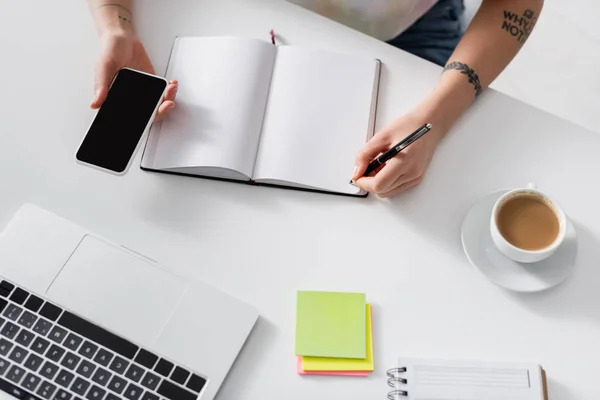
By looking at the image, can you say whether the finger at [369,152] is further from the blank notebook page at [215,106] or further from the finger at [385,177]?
the blank notebook page at [215,106]

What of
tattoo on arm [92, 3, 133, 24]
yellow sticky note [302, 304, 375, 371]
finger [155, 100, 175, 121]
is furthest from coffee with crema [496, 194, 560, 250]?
tattoo on arm [92, 3, 133, 24]

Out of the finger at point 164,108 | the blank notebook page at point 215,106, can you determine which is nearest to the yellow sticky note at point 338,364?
the blank notebook page at point 215,106

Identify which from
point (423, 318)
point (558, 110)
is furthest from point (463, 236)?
point (558, 110)

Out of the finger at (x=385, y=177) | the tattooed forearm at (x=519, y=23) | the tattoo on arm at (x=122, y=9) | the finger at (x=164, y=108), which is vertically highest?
the tattooed forearm at (x=519, y=23)

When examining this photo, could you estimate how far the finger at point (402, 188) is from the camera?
75 cm

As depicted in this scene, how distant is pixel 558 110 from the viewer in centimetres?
144

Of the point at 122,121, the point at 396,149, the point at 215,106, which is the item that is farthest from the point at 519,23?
the point at 122,121

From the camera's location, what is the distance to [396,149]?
2.36 ft

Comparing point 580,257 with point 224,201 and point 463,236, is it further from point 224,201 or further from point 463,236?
point 224,201

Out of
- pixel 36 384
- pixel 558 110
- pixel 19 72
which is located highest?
pixel 558 110

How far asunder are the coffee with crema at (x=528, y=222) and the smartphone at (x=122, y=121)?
454 millimetres

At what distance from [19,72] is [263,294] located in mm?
481

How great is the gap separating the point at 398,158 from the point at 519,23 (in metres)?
0.30

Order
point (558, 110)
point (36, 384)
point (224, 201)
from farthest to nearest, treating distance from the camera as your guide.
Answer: point (558, 110)
point (224, 201)
point (36, 384)
